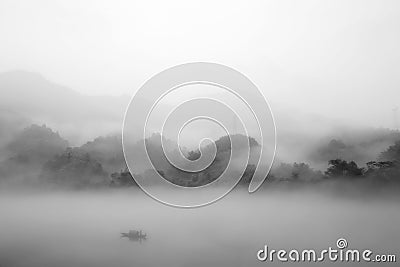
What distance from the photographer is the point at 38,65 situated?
5.25 meters

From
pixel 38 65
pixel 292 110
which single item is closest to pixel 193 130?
pixel 292 110

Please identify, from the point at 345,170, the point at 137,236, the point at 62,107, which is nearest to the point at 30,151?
the point at 62,107

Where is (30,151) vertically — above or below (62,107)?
below

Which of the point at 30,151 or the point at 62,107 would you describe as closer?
the point at 30,151

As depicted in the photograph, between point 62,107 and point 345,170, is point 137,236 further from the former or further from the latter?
point 345,170

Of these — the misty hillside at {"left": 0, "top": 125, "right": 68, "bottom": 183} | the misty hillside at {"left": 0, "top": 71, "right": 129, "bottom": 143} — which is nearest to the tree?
the misty hillside at {"left": 0, "top": 71, "right": 129, "bottom": 143}

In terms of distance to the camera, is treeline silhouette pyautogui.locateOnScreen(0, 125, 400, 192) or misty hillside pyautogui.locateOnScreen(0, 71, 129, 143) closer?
treeline silhouette pyautogui.locateOnScreen(0, 125, 400, 192)

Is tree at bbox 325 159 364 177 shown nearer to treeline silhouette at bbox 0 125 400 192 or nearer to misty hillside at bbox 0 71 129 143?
treeline silhouette at bbox 0 125 400 192

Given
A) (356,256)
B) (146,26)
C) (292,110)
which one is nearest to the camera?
(356,256)

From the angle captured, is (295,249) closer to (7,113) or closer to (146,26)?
(146,26)

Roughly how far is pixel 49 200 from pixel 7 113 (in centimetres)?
160

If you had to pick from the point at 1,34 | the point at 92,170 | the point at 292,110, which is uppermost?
the point at 1,34

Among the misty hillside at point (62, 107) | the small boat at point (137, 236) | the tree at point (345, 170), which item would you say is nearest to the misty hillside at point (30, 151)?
the misty hillside at point (62, 107)

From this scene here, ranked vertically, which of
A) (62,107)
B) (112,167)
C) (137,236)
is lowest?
(137,236)
